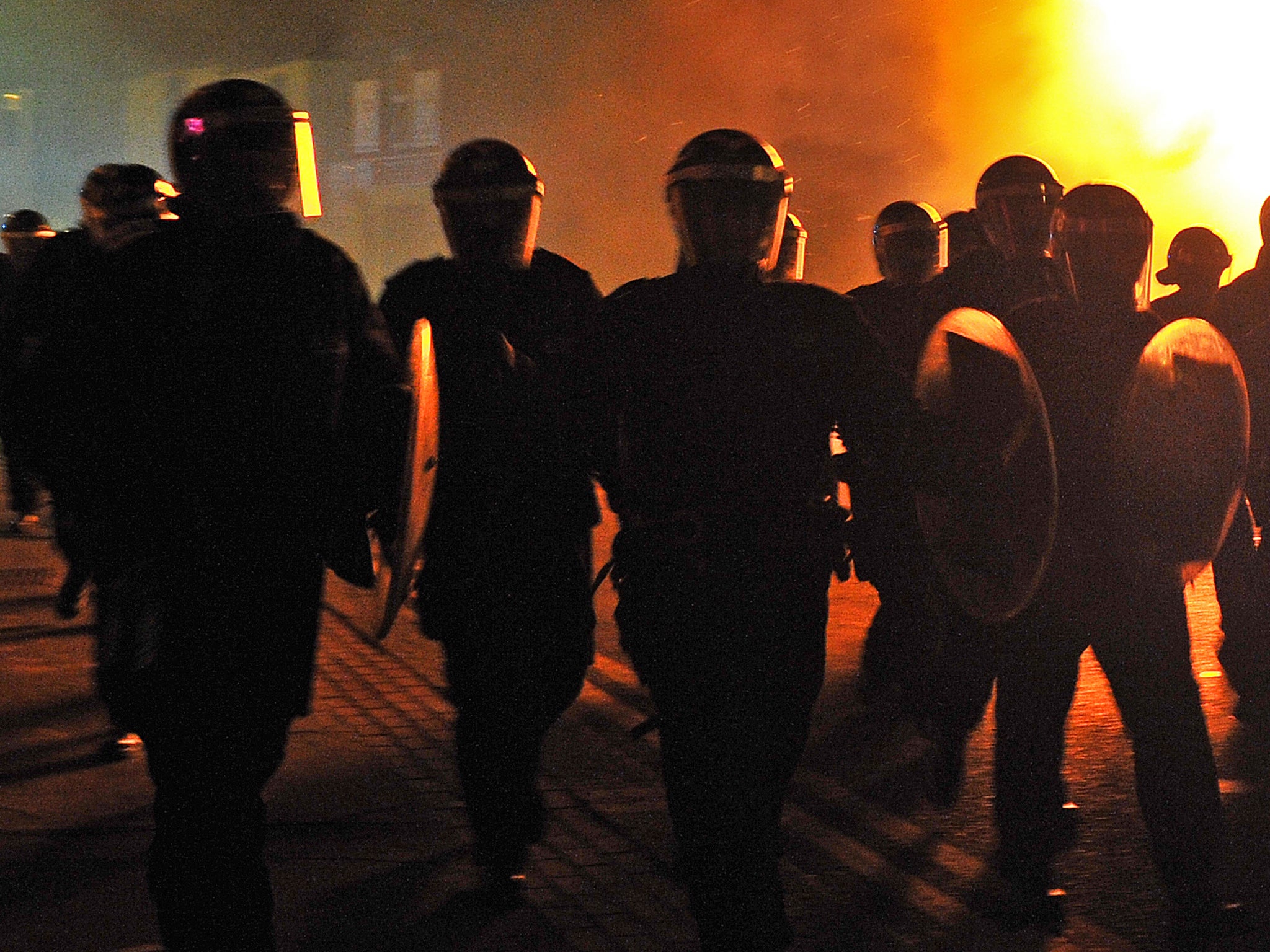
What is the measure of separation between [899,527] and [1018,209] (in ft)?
5.73

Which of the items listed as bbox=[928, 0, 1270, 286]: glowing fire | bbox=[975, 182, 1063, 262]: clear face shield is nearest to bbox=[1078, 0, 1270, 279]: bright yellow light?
bbox=[928, 0, 1270, 286]: glowing fire

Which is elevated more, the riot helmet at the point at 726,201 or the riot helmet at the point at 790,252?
the riot helmet at the point at 726,201

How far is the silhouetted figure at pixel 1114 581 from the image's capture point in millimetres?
3631

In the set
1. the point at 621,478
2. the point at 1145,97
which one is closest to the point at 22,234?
the point at 621,478

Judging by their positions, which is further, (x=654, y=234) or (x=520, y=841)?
(x=654, y=234)

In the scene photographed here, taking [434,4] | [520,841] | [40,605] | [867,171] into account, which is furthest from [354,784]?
[434,4]

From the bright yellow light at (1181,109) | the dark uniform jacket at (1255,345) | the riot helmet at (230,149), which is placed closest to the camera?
the riot helmet at (230,149)

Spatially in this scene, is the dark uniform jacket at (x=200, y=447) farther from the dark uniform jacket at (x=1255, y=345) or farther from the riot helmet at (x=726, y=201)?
the dark uniform jacket at (x=1255, y=345)

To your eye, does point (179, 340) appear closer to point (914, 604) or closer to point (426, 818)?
point (914, 604)

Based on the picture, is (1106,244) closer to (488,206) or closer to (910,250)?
(488,206)

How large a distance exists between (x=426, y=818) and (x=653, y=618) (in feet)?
6.07

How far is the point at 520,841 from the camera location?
3898 mm

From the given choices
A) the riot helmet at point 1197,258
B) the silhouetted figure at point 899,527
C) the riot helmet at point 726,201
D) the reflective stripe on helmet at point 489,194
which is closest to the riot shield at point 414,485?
the riot helmet at point 726,201

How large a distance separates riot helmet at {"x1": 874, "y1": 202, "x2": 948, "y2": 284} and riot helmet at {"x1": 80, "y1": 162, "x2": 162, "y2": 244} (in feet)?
8.14
